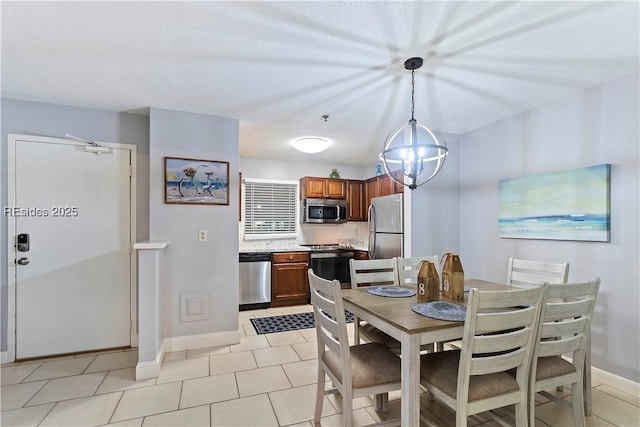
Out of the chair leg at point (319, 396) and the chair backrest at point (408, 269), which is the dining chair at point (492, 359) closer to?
the chair leg at point (319, 396)

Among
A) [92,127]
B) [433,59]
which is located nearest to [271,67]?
[433,59]

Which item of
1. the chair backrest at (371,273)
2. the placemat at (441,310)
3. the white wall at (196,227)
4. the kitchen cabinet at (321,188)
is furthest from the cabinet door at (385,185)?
the placemat at (441,310)

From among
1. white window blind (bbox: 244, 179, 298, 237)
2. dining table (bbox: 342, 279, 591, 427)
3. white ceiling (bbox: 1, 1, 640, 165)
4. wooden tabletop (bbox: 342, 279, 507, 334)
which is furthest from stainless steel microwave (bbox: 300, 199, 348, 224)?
dining table (bbox: 342, 279, 591, 427)

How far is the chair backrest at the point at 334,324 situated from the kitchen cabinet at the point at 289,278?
279cm

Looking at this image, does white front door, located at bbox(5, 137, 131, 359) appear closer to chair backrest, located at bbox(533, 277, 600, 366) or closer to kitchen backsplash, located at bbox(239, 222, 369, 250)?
kitchen backsplash, located at bbox(239, 222, 369, 250)

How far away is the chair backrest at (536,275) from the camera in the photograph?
91.9 inches

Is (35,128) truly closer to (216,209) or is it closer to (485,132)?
(216,209)

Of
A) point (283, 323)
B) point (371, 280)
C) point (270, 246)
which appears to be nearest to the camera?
point (371, 280)

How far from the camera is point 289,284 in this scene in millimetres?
4715

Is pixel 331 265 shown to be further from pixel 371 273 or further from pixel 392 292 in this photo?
pixel 392 292

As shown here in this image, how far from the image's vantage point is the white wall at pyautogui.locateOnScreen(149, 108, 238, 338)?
3.08m

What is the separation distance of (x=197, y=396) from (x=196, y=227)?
5.14 feet

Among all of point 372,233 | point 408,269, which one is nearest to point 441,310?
point 408,269

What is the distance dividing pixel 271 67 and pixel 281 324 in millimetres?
2928
